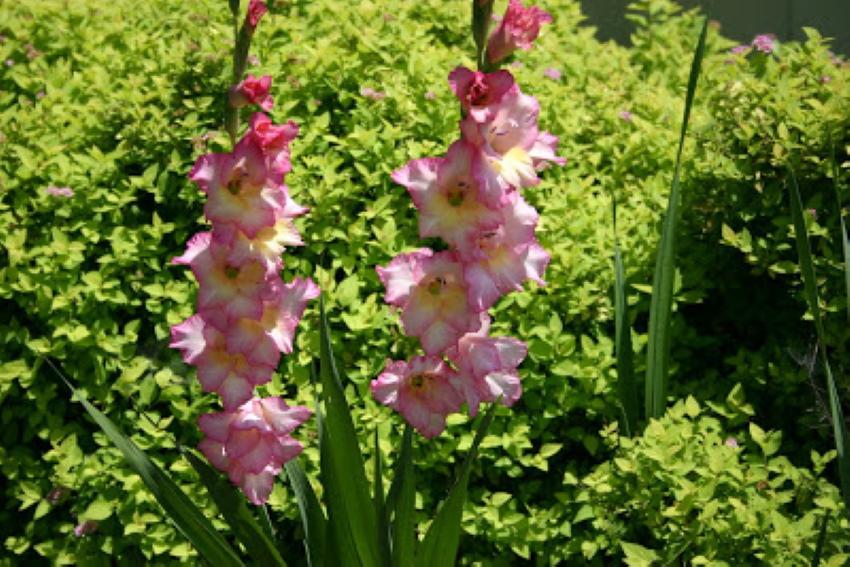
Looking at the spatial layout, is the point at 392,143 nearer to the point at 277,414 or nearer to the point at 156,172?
the point at 156,172

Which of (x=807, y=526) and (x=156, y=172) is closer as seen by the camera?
(x=807, y=526)

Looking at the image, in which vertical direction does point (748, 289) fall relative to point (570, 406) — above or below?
above

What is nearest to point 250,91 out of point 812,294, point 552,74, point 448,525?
point 448,525

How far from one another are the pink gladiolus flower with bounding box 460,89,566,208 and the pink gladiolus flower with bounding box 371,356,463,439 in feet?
0.95

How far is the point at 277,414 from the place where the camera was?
198 cm

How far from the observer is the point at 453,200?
67.4 inches

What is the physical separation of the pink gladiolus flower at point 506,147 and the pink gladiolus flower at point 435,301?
123mm

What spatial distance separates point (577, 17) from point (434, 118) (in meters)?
1.61

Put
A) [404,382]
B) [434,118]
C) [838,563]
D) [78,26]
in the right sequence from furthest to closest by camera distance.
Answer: [78,26] < [434,118] < [838,563] < [404,382]

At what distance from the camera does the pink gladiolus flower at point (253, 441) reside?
1.95m

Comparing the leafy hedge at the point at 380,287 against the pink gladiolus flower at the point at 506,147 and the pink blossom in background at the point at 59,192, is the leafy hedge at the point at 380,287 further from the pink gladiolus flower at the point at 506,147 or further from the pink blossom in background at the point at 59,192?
the pink gladiolus flower at the point at 506,147

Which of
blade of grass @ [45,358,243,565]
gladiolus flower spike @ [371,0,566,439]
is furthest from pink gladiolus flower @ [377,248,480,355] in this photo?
blade of grass @ [45,358,243,565]

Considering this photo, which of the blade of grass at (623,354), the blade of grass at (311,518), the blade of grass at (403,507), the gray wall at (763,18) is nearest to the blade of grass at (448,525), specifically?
the blade of grass at (403,507)

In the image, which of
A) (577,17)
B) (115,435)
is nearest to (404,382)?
(115,435)
